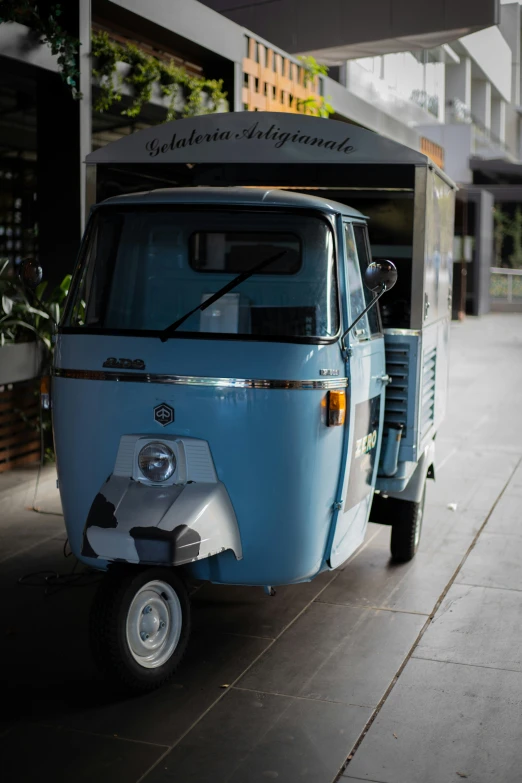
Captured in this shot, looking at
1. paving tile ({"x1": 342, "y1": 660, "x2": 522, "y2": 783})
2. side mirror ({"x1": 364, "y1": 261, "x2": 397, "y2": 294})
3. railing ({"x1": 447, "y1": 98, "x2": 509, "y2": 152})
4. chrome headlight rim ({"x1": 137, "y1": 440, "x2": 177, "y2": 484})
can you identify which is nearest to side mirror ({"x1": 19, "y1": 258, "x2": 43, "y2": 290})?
chrome headlight rim ({"x1": 137, "y1": 440, "x2": 177, "y2": 484})

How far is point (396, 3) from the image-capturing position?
13.7 meters

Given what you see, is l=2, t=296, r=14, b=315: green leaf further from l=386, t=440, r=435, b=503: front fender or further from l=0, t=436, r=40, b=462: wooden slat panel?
l=386, t=440, r=435, b=503: front fender

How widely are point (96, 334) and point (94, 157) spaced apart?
5.31 feet

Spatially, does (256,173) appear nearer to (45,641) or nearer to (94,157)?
(94,157)

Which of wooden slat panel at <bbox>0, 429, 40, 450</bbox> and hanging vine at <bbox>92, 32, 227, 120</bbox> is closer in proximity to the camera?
wooden slat panel at <bbox>0, 429, 40, 450</bbox>

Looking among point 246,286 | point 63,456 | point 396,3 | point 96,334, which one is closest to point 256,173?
point 246,286

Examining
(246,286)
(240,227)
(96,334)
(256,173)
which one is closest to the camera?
(96,334)

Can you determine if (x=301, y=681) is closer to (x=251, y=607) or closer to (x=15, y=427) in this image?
(x=251, y=607)

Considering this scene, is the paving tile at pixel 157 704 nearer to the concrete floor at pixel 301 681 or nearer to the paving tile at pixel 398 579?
the concrete floor at pixel 301 681

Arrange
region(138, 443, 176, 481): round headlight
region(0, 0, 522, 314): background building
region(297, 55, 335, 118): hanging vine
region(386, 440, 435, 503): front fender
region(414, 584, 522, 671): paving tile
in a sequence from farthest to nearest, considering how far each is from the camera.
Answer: region(297, 55, 335, 118): hanging vine, region(0, 0, 522, 314): background building, region(386, 440, 435, 503): front fender, region(414, 584, 522, 671): paving tile, region(138, 443, 176, 481): round headlight

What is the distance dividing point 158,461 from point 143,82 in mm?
6544

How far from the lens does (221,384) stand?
4555 mm

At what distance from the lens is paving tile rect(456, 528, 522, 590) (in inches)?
244

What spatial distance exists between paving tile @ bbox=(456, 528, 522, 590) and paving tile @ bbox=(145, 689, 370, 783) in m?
2.10
